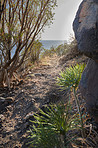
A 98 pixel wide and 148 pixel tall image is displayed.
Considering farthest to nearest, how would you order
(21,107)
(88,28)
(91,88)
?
(21,107)
(91,88)
(88,28)

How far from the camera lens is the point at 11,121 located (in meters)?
3.10

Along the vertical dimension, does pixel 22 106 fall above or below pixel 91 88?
below

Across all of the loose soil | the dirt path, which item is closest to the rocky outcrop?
the loose soil

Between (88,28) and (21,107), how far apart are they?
2747 mm

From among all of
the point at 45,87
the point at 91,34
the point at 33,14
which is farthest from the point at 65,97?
the point at 33,14

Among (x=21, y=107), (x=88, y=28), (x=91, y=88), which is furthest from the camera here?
(x=21, y=107)

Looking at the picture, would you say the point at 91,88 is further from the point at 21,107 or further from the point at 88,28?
the point at 21,107

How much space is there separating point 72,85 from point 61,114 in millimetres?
552

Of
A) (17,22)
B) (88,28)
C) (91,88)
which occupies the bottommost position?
(91,88)

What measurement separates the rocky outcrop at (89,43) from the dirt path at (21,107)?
139cm

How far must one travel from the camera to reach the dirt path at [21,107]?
257 centimetres

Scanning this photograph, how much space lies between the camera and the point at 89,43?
4.75 ft

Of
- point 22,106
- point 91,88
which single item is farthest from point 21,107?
point 91,88

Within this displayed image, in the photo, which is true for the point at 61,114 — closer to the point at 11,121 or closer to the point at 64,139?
the point at 64,139
